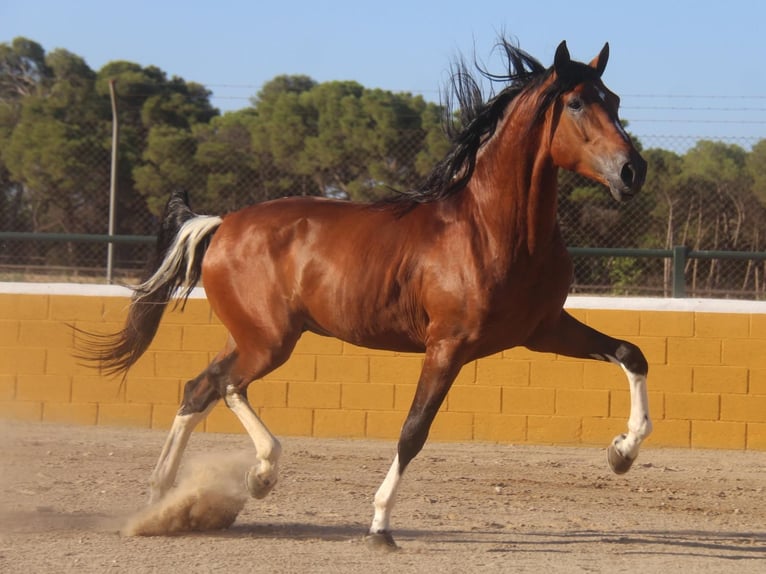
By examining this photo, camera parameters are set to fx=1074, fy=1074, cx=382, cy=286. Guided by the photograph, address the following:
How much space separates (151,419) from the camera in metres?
8.33

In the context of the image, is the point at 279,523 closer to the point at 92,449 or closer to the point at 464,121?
the point at 464,121

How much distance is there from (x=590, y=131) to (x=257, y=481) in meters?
2.21

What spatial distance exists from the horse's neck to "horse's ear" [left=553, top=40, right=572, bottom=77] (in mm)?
338

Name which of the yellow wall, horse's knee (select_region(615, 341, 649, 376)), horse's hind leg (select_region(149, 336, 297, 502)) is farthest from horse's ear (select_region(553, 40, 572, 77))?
the yellow wall

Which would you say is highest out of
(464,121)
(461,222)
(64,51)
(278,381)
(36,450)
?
(64,51)

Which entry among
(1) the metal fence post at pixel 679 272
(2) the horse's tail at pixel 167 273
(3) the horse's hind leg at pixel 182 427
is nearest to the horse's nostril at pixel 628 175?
(3) the horse's hind leg at pixel 182 427

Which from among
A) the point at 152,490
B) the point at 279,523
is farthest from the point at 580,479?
the point at 152,490

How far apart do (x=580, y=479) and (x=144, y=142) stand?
6.01 metres

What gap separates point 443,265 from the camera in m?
4.85

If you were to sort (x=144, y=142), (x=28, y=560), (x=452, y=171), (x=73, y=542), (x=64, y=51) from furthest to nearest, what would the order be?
(x=64, y=51) → (x=144, y=142) → (x=452, y=171) → (x=73, y=542) → (x=28, y=560)

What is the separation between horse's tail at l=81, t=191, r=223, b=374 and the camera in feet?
19.4

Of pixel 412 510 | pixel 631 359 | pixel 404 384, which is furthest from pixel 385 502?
pixel 404 384

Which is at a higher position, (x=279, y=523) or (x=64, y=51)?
(x=64, y=51)

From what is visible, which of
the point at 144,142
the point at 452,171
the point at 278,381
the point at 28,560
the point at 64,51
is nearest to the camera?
the point at 28,560
